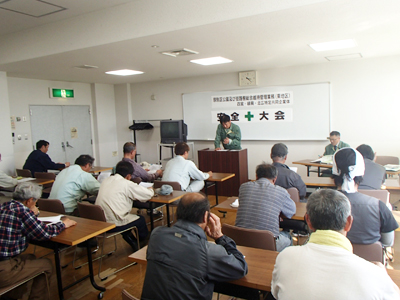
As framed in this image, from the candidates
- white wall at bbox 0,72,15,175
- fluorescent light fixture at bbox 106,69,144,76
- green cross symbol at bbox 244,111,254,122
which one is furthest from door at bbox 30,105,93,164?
green cross symbol at bbox 244,111,254,122

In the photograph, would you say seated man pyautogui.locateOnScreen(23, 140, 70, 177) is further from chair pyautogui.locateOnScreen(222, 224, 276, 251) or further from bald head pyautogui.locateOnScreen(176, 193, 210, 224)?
bald head pyautogui.locateOnScreen(176, 193, 210, 224)

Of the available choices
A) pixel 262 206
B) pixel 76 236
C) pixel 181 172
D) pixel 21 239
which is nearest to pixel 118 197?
pixel 76 236

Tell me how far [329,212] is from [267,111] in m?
5.91

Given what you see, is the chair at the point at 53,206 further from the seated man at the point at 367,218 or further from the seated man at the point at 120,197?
the seated man at the point at 367,218

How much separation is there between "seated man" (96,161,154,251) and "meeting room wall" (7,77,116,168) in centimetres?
419

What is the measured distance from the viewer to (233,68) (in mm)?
6879

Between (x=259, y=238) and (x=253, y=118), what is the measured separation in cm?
539

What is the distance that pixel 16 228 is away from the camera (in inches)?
96.9

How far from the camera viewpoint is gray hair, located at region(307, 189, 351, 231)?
4.84ft

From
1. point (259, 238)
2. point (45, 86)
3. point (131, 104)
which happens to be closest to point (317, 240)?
point (259, 238)

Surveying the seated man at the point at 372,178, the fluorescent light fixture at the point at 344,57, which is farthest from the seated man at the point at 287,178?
the fluorescent light fixture at the point at 344,57

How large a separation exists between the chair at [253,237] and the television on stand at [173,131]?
5717mm

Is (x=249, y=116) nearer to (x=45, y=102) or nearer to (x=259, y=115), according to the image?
(x=259, y=115)

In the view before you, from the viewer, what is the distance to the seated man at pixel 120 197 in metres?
3.46
